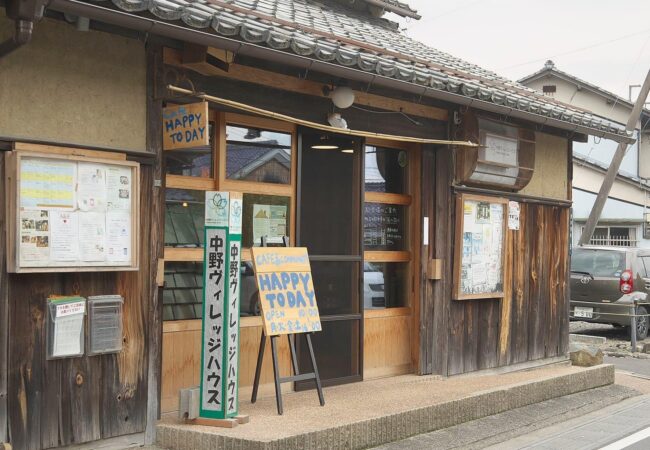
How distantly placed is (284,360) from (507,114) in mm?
4111

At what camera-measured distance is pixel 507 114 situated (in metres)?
10.1

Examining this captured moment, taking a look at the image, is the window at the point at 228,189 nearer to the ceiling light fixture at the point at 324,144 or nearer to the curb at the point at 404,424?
the ceiling light fixture at the point at 324,144

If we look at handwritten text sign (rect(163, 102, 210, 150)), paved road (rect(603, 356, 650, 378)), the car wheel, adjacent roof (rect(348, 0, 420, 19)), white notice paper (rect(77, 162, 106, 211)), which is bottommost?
paved road (rect(603, 356, 650, 378))

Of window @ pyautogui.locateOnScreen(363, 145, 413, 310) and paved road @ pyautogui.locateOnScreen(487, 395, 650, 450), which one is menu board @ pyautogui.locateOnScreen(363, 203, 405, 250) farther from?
paved road @ pyautogui.locateOnScreen(487, 395, 650, 450)

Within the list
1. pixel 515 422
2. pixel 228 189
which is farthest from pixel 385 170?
pixel 515 422

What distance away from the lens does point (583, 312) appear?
693 inches

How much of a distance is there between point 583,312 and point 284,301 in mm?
11722

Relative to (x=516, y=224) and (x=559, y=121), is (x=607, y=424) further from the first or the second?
(x=559, y=121)

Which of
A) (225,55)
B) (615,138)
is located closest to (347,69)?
(225,55)

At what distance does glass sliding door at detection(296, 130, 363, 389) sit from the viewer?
881cm

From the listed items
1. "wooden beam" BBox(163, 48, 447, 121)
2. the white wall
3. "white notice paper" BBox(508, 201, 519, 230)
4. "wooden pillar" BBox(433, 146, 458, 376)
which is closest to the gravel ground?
"white notice paper" BBox(508, 201, 519, 230)

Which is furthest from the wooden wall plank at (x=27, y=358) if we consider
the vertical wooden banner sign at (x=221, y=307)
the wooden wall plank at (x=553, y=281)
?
the wooden wall plank at (x=553, y=281)

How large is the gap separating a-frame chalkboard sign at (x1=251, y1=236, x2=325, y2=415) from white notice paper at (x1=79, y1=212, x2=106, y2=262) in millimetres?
1459

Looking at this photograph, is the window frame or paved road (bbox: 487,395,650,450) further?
the window frame
